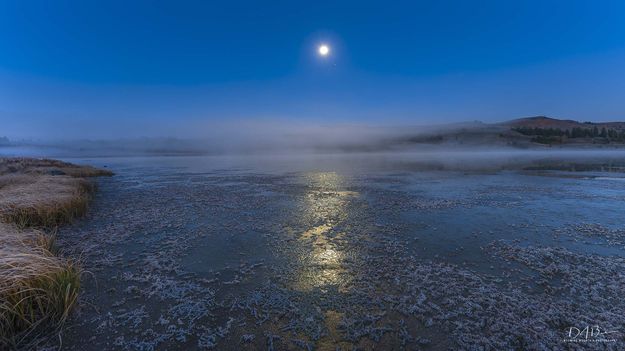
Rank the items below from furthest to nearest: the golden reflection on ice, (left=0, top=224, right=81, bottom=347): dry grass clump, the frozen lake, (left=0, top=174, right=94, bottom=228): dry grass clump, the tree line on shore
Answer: the tree line on shore < (left=0, top=174, right=94, bottom=228): dry grass clump < the golden reflection on ice < the frozen lake < (left=0, top=224, right=81, bottom=347): dry grass clump

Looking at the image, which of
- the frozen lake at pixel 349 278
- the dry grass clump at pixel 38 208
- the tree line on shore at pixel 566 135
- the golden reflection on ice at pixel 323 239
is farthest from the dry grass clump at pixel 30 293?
the tree line on shore at pixel 566 135

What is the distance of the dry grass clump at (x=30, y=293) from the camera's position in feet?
15.2

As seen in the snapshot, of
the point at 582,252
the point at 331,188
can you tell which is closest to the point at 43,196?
the point at 331,188

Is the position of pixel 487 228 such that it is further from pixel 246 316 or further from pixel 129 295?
pixel 129 295

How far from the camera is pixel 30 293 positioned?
497 cm

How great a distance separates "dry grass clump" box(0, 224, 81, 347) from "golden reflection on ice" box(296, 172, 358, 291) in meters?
4.52

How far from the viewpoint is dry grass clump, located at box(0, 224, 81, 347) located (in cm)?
463

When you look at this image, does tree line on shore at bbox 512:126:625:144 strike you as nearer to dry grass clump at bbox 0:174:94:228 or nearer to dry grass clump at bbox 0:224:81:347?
dry grass clump at bbox 0:174:94:228

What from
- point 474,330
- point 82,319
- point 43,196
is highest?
point 43,196

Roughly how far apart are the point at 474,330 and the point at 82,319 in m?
6.99

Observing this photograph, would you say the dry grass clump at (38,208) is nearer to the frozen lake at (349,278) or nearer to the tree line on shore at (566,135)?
the frozen lake at (349,278)

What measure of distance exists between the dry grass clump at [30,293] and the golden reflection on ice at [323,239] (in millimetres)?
4525

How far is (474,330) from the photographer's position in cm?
502

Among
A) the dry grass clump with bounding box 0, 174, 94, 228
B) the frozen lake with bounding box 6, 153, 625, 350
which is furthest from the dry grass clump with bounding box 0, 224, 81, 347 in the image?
the dry grass clump with bounding box 0, 174, 94, 228
